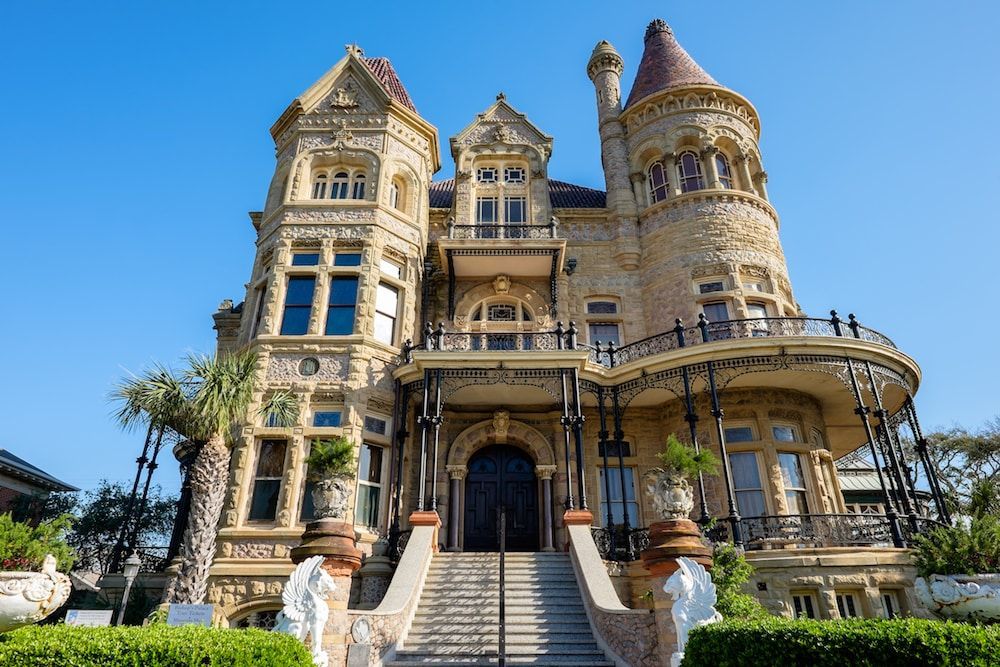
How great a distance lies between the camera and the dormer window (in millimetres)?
20812

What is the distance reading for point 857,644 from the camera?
5176mm

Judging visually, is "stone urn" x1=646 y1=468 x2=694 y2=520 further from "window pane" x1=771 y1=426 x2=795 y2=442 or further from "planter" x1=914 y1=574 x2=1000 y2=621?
"window pane" x1=771 y1=426 x2=795 y2=442

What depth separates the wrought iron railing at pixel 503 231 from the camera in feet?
60.0

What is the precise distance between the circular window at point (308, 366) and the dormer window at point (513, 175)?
31.0ft

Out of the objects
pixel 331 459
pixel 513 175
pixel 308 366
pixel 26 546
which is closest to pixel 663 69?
pixel 513 175

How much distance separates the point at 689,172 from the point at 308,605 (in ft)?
56.3

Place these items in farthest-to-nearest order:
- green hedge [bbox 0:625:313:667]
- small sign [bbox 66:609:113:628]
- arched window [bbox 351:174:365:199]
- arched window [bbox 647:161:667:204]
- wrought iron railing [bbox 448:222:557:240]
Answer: arched window [bbox 647:161:667:204], arched window [bbox 351:174:365:199], wrought iron railing [bbox 448:222:557:240], small sign [bbox 66:609:113:628], green hedge [bbox 0:625:313:667]

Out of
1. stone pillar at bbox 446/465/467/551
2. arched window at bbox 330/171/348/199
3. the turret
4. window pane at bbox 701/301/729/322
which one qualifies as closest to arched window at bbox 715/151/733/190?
the turret

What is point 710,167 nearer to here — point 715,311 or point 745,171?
point 745,171

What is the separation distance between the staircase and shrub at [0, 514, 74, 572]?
4814mm

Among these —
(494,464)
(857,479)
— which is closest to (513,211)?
(494,464)

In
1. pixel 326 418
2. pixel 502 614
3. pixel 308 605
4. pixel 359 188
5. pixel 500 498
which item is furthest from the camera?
pixel 359 188

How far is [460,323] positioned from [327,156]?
6.67 m

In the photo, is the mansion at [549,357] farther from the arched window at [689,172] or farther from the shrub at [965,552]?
the shrub at [965,552]
